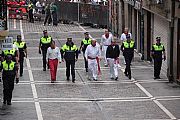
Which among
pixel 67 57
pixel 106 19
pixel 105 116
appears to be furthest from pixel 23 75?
pixel 106 19

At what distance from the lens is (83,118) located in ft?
59.1

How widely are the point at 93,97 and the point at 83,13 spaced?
25.9m

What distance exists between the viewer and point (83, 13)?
4672 centimetres

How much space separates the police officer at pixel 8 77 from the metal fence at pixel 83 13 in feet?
81.3

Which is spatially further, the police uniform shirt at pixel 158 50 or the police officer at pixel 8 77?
the police uniform shirt at pixel 158 50

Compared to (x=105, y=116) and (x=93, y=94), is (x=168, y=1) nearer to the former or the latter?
(x=93, y=94)

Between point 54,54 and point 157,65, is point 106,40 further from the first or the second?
point 54,54

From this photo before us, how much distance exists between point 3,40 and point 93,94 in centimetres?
408

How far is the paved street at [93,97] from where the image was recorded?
18516 mm

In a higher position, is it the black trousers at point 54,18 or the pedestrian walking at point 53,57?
the black trousers at point 54,18

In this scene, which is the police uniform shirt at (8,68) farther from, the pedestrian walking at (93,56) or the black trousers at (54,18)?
the black trousers at (54,18)

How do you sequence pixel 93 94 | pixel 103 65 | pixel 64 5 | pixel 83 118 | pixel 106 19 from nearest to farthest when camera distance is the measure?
pixel 83 118
pixel 93 94
pixel 103 65
pixel 106 19
pixel 64 5

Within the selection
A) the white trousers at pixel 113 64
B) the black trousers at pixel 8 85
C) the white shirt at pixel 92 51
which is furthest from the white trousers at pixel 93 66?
the black trousers at pixel 8 85

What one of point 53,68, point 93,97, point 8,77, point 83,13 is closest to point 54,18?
point 83,13
